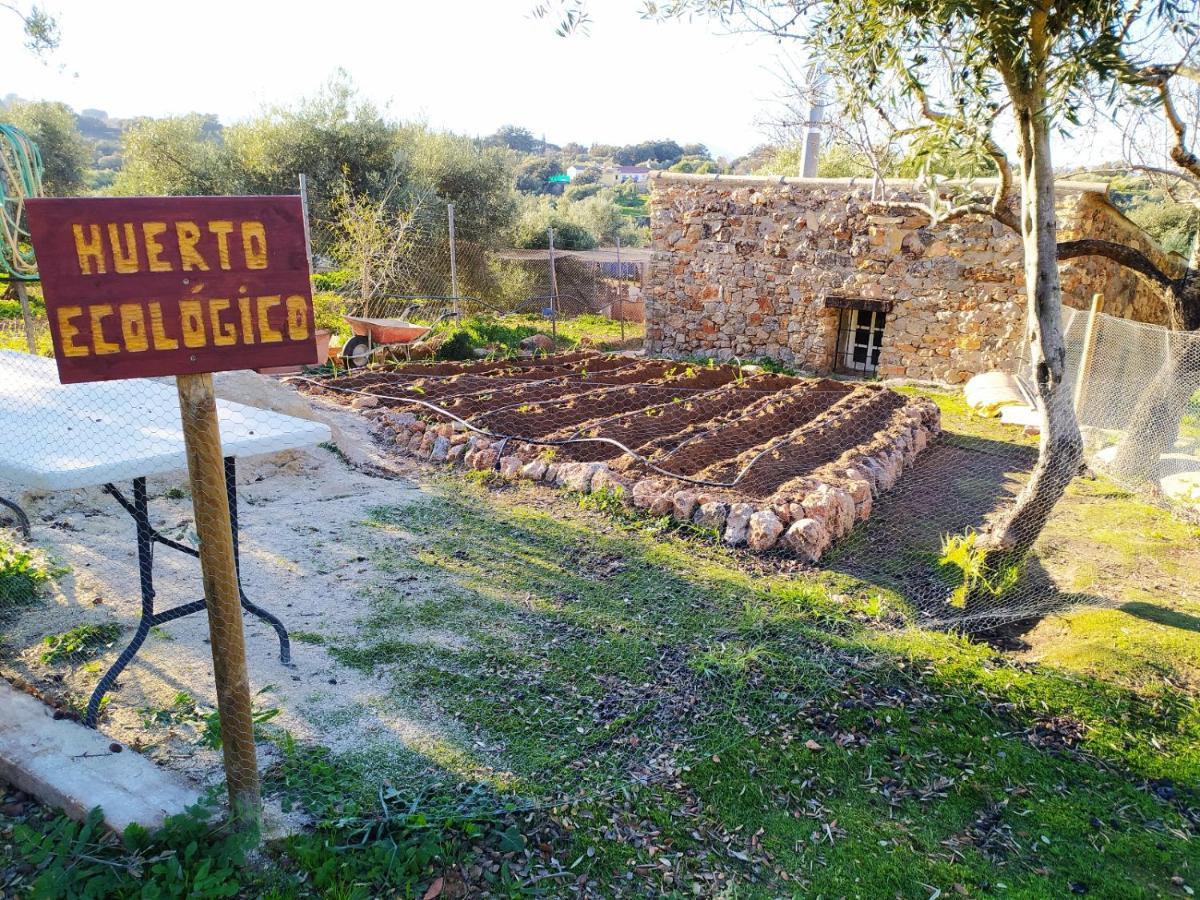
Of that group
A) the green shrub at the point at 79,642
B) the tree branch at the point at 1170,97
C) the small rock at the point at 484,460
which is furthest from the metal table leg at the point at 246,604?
the tree branch at the point at 1170,97

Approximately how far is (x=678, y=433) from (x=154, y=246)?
521cm

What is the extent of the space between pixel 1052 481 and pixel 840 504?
1.22 metres

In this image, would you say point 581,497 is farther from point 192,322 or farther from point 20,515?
point 192,322

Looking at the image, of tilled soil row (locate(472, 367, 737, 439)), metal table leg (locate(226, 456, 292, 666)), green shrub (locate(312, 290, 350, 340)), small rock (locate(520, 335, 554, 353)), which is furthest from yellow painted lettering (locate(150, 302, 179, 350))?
green shrub (locate(312, 290, 350, 340))

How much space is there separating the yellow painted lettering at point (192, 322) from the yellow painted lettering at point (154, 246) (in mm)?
104

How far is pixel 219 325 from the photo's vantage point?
219 cm

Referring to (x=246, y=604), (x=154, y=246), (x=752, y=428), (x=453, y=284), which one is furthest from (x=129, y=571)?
(x=453, y=284)

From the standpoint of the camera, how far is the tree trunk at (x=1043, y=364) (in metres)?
4.46

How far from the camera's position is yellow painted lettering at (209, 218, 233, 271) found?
7.09 ft

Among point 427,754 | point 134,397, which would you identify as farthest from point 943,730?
point 134,397

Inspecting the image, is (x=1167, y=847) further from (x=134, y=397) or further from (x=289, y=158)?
(x=289, y=158)

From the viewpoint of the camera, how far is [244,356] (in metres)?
2.24

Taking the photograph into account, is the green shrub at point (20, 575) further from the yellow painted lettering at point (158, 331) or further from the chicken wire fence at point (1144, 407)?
the chicken wire fence at point (1144, 407)

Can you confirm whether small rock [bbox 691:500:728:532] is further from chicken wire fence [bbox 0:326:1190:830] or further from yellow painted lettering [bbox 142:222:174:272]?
yellow painted lettering [bbox 142:222:174:272]
